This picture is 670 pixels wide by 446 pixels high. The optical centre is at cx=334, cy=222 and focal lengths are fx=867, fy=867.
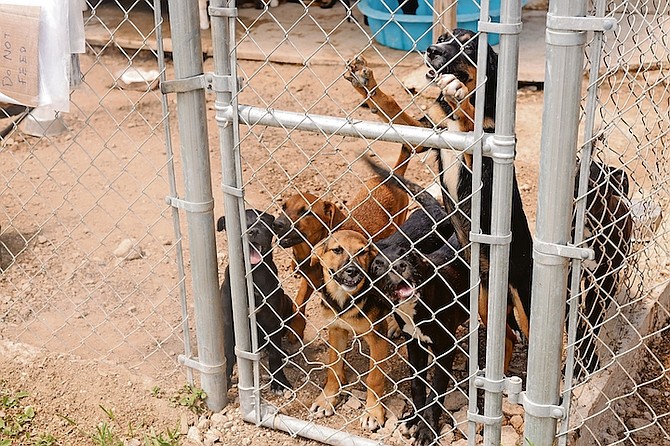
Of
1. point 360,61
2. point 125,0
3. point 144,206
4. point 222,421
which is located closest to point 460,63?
point 360,61

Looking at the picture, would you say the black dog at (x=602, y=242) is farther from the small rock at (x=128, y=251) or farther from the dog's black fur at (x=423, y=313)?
the small rock at (x=128, y=251)

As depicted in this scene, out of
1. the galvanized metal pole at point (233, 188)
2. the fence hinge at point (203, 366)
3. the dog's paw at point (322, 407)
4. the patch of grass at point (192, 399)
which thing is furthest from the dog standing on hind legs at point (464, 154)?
the patch of grass at point (192, 399)

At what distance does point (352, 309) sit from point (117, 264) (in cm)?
204

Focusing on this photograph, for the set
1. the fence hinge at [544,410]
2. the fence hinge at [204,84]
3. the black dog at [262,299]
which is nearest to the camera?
the fence hinge at [544,410]

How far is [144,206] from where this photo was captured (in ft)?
18.7

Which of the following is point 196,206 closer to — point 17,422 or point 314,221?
point 314,221

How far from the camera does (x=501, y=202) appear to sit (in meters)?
2.55

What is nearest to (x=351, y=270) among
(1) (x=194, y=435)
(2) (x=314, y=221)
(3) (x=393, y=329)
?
(3) (x=393, y=329)

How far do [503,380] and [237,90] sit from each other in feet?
4.24

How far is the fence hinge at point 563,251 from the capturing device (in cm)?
250

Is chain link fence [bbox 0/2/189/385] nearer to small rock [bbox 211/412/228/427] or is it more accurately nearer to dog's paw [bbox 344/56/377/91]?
small rock [bbox 211/412/228/427]

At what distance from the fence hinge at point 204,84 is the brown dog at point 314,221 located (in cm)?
87

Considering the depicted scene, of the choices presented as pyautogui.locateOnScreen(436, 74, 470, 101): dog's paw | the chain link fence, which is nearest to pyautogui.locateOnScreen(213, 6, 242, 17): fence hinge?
the chain link fence

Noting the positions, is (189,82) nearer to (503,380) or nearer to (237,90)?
(237,90)
